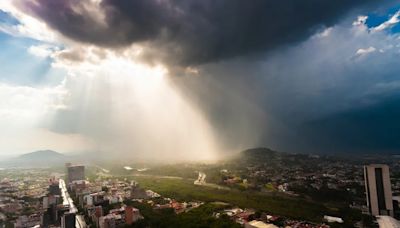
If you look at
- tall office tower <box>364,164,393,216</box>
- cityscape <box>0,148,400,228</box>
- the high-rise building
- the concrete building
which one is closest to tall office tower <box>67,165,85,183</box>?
cityscape <box>0,148,400,228</box>

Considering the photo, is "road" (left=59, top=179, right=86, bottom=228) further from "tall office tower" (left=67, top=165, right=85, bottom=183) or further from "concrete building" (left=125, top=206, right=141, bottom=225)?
"concrete building" (left=125, top=206, right=141, bottom=225)

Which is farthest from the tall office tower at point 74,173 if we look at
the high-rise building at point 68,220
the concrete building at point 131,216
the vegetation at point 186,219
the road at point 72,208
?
the concrete building at point 131,216

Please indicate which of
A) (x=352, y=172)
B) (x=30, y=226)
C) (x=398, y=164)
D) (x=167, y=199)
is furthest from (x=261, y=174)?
(x=30, y=226)

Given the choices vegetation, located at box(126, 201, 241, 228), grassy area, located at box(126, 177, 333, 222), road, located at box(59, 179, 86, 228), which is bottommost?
road, located at box(59, 179, 86, 228)

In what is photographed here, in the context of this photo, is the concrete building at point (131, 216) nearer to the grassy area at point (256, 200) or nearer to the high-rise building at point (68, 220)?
the high-rise building at point (68, 220)

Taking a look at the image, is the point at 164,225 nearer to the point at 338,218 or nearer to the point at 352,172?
the point at 338,218

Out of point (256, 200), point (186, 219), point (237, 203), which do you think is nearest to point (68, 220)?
point (186, 219)

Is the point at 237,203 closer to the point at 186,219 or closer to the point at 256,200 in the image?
the point at 256,200
